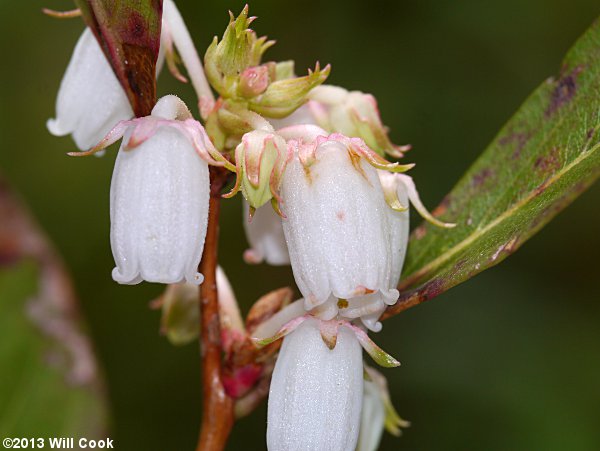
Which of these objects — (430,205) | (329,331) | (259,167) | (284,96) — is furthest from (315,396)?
(430,205)

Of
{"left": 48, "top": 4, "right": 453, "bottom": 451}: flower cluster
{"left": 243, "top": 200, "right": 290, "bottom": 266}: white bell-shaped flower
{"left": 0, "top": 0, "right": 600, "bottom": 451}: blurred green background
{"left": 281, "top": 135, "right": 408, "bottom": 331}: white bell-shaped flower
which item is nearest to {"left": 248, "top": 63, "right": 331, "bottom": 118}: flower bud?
{"left": 48, "top": 4, "right": 453, "bottom": 451}: flower cluster

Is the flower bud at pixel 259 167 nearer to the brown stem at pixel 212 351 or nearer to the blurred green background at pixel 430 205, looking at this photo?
the brown stem at pixel 212 351

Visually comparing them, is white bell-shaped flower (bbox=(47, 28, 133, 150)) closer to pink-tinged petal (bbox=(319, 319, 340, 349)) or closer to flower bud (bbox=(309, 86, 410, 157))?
flower bud (bbox=(309, 86, 410, 157))

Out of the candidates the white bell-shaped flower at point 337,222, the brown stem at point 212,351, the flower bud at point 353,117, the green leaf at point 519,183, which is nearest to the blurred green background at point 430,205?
the green leaf at point 519,183

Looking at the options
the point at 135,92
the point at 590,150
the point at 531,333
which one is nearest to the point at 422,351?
the point at 531,333

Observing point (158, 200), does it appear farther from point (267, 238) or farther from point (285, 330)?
point (267, 238)

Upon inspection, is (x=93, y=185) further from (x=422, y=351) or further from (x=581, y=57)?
(x=581, y=57)
